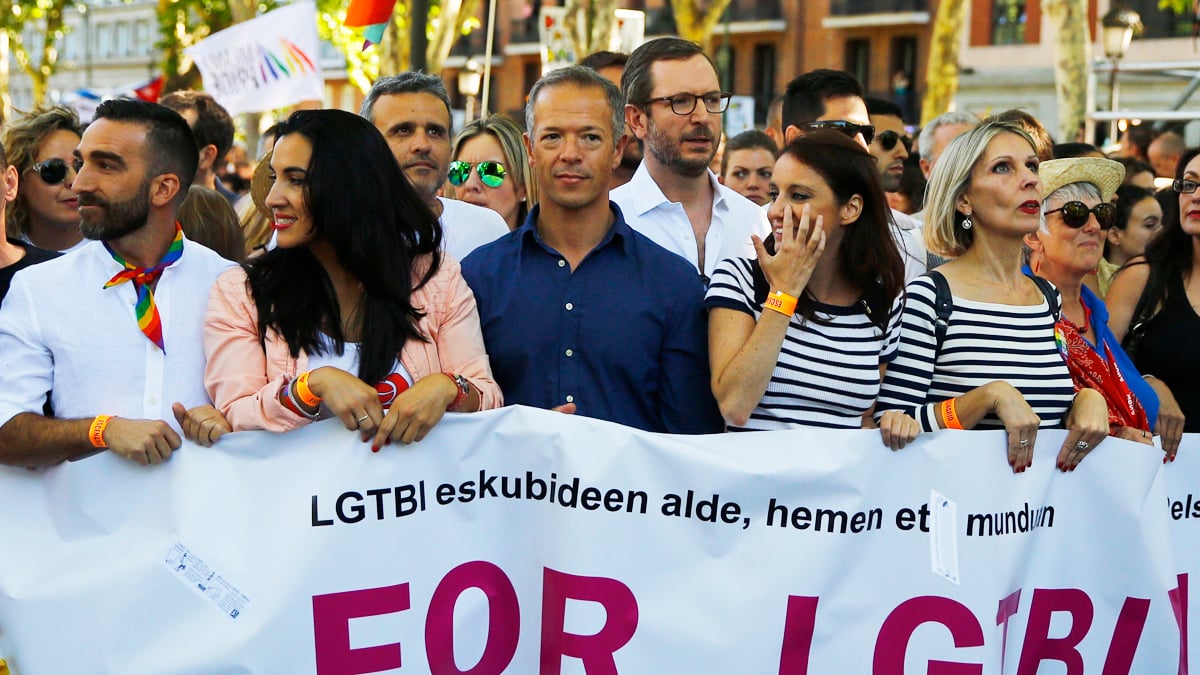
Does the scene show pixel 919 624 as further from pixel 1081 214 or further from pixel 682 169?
pixel 682 169

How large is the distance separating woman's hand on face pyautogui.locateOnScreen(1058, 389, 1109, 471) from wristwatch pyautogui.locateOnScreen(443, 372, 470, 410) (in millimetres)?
1745

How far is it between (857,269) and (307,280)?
1531mm

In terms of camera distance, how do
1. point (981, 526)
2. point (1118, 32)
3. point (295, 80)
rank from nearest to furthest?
point (981, 526) → point (295, 80) → point (1118, 32)

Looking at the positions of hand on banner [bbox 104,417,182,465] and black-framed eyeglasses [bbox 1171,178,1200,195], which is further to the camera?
black-framed eyeglasses [bbox 1171,178,1200,195]

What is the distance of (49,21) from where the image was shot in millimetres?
42562

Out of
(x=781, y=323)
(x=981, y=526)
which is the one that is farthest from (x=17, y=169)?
(x=981, y=526)

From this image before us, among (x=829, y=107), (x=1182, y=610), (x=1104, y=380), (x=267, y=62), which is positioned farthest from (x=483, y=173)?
(x=267, y=62)

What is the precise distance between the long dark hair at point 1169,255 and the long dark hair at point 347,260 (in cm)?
287

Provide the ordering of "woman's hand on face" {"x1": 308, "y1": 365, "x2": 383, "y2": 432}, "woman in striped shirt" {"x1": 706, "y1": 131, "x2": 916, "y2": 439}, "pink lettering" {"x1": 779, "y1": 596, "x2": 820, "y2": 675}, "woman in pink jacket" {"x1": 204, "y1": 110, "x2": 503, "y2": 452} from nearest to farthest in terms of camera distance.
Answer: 1. "woman's hand on face" {"x1": 308, "y1": 365, "x2": 383, "y2": 432}
2. "woman in pink jacket" {"x1": 204, "y1": 110, "x2": 503, "y2": 452}
3. "pink lettering" {"x1": 779, "y1": 596, "x2": 820, "y2": 675}
4. "woman in striped shirt" {"x1": 706, "y1": 131, "x2": 916, "y2": 439}

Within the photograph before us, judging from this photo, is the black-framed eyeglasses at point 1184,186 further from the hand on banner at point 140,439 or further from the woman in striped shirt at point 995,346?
the hand on banner at point 140,439

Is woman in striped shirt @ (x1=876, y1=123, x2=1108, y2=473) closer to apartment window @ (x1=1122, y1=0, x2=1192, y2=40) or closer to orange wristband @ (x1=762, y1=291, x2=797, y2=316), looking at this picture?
orange wristband @ (x1=762, y1=291, x2=797, y2=316)

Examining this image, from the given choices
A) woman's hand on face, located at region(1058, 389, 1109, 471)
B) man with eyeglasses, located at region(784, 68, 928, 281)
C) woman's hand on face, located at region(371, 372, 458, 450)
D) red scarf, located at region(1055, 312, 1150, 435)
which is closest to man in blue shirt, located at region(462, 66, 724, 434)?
woman's hand on face, located at region(371, 372, 458, 450)

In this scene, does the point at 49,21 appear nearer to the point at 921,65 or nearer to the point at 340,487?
the point at 921,65

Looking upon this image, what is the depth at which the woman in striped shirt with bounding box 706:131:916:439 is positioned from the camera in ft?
13.0
